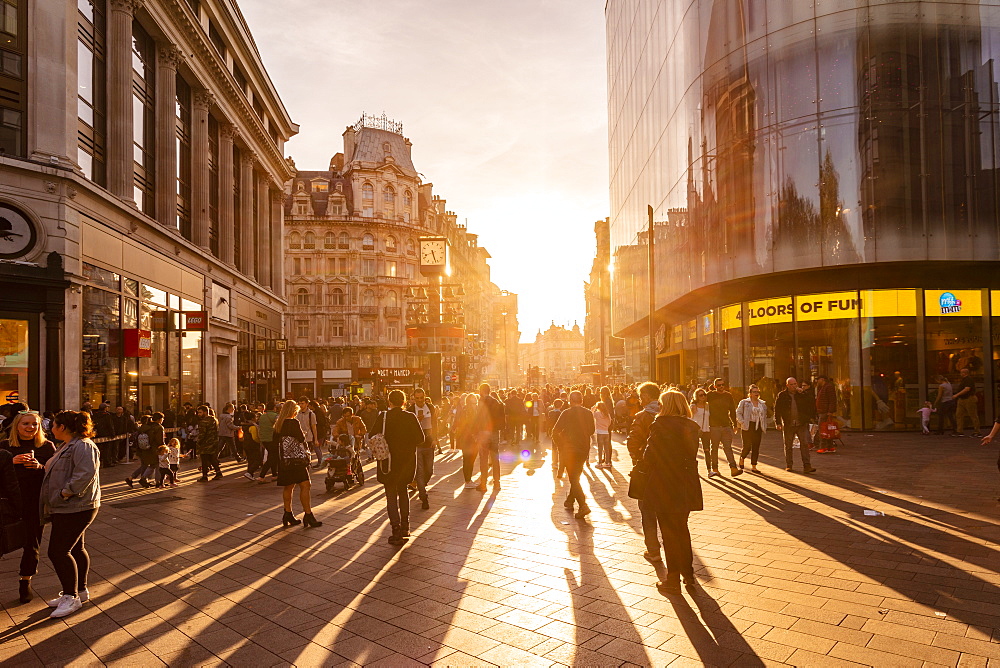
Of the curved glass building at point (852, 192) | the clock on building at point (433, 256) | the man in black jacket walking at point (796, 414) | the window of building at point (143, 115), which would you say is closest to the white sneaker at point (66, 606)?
the man in black jacket walking at point (796, 414)

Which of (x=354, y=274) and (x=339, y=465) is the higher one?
(x=354, y=274)

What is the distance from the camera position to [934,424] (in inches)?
900

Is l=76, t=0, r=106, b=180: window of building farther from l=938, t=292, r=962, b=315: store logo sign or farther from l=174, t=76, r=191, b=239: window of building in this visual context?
l=938, t=292, r=962, b=315: store logo sign

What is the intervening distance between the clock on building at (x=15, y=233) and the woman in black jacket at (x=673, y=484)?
1756 centimetres

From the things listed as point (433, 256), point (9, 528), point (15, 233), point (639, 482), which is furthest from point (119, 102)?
point (639, 482)

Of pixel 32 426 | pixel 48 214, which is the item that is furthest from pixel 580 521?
pixel 48 214

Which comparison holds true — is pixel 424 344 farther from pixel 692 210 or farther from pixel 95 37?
pixel 95 37

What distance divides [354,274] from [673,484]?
194 feet

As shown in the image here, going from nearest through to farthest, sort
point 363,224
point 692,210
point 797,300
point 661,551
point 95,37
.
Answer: point 661,551 → point 95,37 → point 797,300 → point 692,210 → point 363,224

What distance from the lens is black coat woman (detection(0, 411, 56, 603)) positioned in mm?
6602

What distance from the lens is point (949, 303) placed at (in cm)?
2309

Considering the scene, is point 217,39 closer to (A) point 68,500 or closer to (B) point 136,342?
(B) point 136,342

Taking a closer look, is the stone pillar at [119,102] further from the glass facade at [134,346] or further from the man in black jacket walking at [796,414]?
the man in black jacket walking at [796,414]

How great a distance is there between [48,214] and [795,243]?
2168 centimetres
